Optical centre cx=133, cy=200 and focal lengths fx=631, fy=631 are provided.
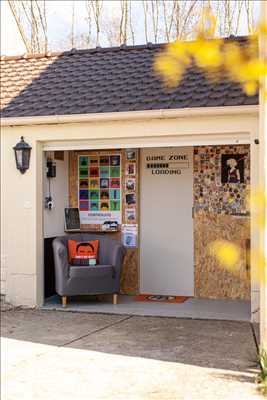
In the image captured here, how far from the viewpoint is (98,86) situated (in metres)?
9.29

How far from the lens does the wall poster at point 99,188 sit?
10195 millimetres

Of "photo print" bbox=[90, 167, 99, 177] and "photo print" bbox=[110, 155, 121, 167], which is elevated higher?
"photo print" bbox=[110, 155, 121, 167]

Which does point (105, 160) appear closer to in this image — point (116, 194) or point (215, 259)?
point (116, 194)

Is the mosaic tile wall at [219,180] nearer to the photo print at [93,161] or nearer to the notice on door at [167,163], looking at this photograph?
the notice on door at [167,163]

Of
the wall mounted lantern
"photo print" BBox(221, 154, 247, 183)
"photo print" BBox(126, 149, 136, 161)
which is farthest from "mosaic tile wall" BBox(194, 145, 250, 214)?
the wall mounted lantern

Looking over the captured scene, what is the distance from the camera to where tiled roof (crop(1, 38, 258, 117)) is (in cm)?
836

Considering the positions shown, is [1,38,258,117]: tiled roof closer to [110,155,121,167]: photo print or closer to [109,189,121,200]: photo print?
[110,155,121,167]: photo print

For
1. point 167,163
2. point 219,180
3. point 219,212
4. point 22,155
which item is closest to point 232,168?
point 219,180

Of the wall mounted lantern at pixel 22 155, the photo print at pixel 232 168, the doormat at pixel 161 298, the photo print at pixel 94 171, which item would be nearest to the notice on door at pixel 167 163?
the photo print at pixel 232 168

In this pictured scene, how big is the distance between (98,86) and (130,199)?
6.27 feet

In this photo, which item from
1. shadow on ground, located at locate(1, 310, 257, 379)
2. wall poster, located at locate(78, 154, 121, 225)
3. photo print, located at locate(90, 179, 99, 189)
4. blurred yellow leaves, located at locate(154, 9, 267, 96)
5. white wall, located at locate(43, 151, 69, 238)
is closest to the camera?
blurred yellow leaves, located at locate(154, 9, 267, 96)

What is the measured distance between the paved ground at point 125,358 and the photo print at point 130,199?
237cm

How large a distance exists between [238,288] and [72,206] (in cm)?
301

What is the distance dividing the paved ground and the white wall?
5.79ft
